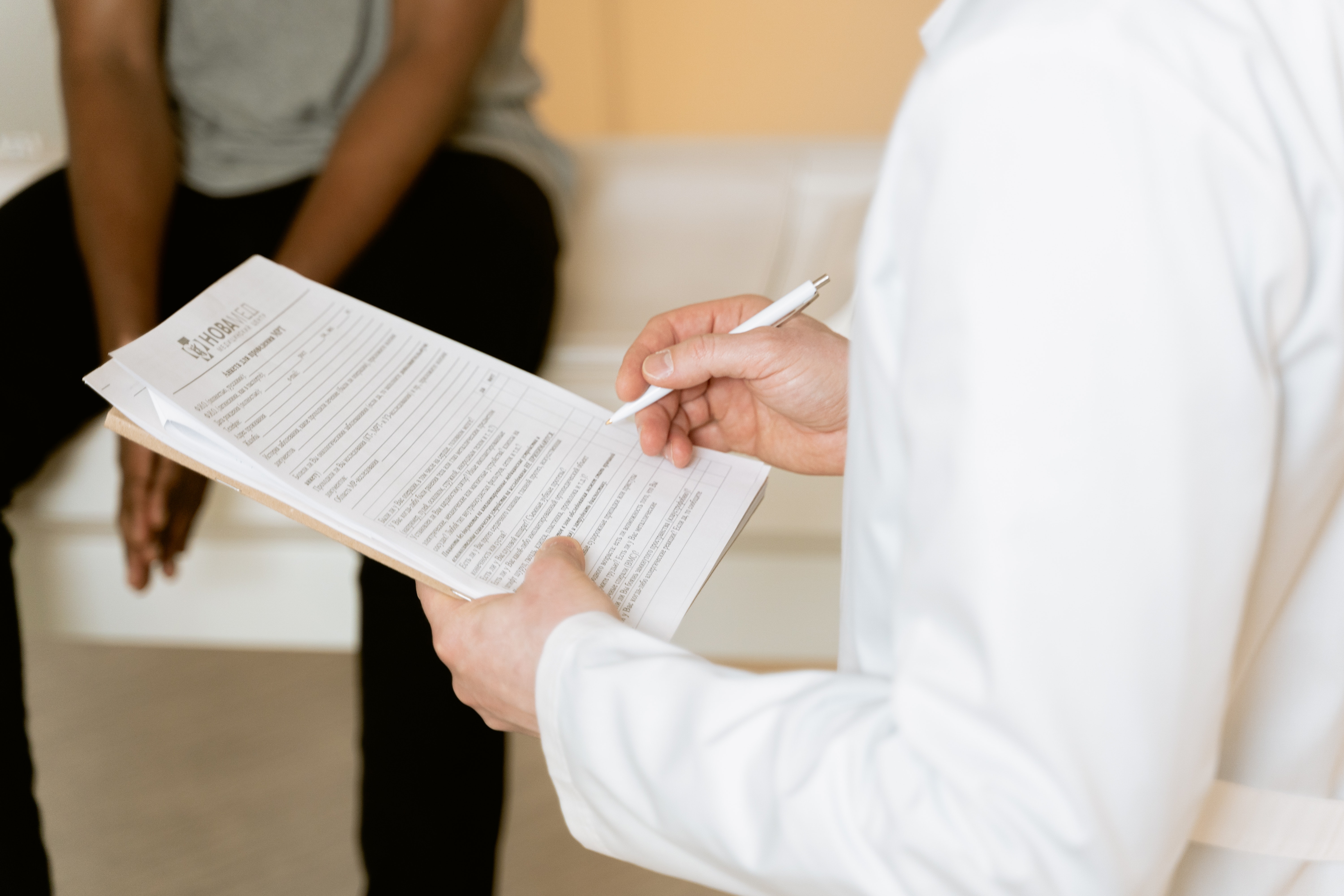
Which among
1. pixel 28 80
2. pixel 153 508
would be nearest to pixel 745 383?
pixel 153 508

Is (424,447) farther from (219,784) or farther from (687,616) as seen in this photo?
(219,784)

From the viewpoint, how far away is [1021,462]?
0.33 meters

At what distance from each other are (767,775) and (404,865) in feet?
2.12

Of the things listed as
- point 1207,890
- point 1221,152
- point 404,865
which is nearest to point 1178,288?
point 1221,152

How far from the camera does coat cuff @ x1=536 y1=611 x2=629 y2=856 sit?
49cm

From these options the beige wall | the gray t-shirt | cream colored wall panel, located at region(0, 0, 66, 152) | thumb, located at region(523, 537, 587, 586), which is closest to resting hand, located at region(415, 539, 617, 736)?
thumb, located at region(523, 537, 587, 586)

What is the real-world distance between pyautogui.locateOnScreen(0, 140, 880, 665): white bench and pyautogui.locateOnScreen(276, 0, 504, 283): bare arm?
0.84 feet

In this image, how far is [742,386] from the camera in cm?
81

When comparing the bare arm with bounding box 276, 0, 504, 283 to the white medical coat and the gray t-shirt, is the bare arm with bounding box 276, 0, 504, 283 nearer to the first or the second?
the gray t-shirt

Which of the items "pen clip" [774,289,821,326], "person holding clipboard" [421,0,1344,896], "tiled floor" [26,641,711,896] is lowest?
"tiled floor" [26,641,711,896]

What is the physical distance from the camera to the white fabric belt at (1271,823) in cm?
48

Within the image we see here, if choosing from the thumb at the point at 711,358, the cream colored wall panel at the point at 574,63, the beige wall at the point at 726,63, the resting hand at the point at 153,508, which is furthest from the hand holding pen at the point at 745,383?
the beige wall at the point at 726,63

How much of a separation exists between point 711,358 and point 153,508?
64cm

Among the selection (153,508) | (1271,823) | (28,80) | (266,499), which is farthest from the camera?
(28,80)
